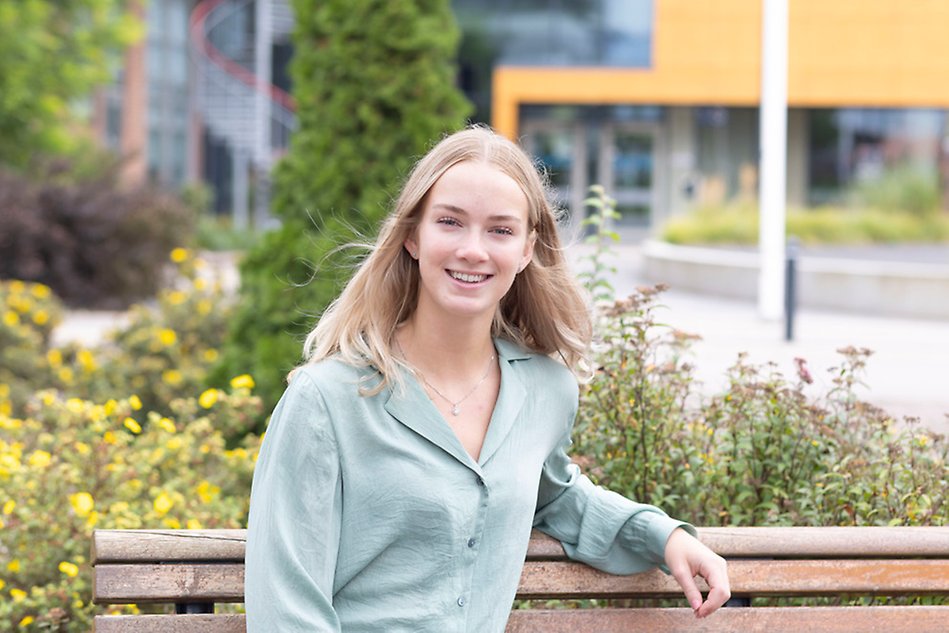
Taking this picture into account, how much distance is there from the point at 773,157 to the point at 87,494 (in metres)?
10.1

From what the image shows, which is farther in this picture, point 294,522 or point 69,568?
point 69,568

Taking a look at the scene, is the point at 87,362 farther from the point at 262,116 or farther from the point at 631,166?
the point at 631,166

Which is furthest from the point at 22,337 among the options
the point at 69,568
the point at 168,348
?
the point at 69,568

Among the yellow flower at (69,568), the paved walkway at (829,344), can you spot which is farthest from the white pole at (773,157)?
the yellow flower at (69,568)

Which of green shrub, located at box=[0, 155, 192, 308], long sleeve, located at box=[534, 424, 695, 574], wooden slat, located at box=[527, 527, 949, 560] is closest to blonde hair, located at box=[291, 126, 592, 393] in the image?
long sleeve, located at box=[534, 424, 695, 574]

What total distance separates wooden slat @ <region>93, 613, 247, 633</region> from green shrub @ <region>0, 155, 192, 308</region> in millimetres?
13463

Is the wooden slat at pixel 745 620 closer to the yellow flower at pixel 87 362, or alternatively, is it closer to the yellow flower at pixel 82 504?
the yellow flower at pixel 82 504

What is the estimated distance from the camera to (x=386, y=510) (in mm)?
2510

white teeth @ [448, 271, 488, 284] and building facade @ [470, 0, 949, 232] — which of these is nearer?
white teeth @ [448, 271, 488, 284]

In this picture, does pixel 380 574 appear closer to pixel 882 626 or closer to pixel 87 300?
pixel 882 626

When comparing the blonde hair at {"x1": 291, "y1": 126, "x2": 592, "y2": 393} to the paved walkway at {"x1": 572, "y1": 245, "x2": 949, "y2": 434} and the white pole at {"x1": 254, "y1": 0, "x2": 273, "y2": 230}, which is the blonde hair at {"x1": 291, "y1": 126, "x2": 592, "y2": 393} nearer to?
the paved walkway at {"x1": 572, "y1": 245, "x2": 949, "y2": 434}

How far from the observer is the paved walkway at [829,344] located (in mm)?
6533

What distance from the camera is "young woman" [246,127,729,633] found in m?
2.45

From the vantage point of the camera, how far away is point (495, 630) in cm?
267
